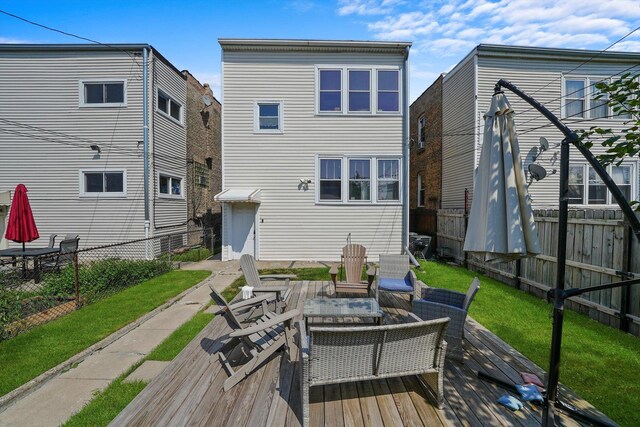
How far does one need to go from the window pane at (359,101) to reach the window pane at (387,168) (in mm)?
2025

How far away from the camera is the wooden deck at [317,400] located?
8.66 ft

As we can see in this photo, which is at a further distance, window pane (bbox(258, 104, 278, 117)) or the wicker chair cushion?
window pane (bbox(258, 104, 278, 117))

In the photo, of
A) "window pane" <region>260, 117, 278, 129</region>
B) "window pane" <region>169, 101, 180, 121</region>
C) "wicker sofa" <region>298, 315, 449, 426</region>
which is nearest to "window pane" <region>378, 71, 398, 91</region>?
"window pane" <region>260, 117, 278, 129</region>

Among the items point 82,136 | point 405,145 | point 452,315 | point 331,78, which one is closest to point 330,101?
point 331,78

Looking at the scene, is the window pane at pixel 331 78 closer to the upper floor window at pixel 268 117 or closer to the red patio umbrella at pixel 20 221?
the upper floor window at pixel 268 117

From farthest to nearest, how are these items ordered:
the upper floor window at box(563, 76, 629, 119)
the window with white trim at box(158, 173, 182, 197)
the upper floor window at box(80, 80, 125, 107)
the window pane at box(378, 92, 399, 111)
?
the window with white trim at box(158, 173, 182, 197) < the upper floor window at box(563, 76, 629, 119) < the upper floor window at box(80, 80, 125, 107) < the window pane at box(378, 92, 399, 111)

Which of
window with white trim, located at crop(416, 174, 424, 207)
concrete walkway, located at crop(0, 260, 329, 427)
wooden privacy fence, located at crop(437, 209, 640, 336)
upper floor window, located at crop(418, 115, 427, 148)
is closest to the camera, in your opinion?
concrete walkway, located at crop(0, 260, 329, 427)

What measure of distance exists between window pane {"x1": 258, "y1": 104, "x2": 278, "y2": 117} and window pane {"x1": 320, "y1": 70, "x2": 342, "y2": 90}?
1847 millimetres

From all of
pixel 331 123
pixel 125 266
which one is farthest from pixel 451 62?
pixel 125 266

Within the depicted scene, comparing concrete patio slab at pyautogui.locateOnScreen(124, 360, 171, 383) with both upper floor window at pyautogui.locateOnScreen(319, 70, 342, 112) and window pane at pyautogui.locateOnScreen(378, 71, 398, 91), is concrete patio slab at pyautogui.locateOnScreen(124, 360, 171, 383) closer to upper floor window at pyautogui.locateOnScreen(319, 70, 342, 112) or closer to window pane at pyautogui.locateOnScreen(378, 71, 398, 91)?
upper floor window at pyautogui.locateOnScreen(319, 70, 342, 112)

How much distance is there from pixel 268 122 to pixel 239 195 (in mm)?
2976

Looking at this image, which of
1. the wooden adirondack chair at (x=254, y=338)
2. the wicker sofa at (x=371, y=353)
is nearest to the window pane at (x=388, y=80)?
the wooden adirondack chair at (x=254, y=338)

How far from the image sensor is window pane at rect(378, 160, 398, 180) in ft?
37.6

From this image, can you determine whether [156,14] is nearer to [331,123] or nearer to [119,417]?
[331,123]
